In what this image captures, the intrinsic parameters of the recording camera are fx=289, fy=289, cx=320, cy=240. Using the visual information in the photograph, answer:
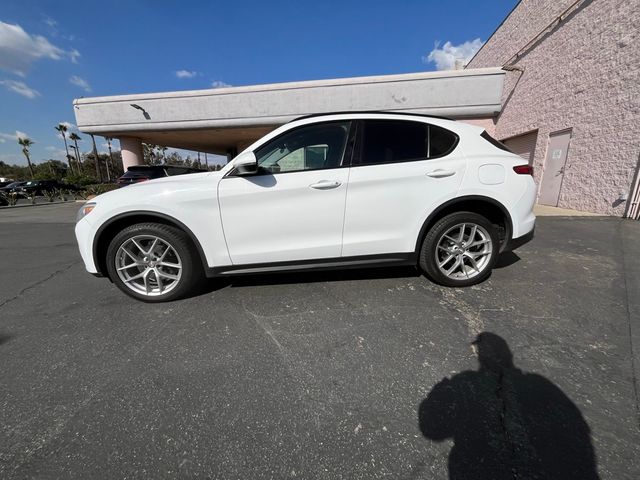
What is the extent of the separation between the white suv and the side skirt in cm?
1

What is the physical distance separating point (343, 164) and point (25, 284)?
4.24 metres

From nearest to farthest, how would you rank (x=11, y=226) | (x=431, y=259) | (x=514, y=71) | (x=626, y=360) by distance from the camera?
(x=626, y=360)
(x=431, y=259)
(x=11, y=226)
(x=514, y=71)

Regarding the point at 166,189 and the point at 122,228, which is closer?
the point at 166,189

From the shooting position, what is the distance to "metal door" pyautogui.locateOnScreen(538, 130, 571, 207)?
26.5ft

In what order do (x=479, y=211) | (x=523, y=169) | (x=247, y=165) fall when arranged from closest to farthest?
(x=247, y=165) → (x=523, y=169) → (x=479, y=211)

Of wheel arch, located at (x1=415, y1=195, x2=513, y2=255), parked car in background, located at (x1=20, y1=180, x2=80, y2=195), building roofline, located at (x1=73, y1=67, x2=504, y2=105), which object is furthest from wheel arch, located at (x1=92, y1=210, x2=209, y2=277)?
parked car in background, located at (x1=20, y1=180, x2=80, y2=195)

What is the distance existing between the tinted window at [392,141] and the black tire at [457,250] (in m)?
0.74

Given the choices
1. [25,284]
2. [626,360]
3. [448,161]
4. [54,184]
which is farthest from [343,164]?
[54,184]

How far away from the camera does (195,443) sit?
1.48 meters

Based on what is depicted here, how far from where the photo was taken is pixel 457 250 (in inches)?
120

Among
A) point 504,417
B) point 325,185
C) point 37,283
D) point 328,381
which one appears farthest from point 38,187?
point 504,417

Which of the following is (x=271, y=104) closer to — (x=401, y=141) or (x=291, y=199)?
(x=401, y=141)

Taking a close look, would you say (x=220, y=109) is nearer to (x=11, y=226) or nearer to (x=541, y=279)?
(x=11, y=226)

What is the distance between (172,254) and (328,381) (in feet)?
6.59
